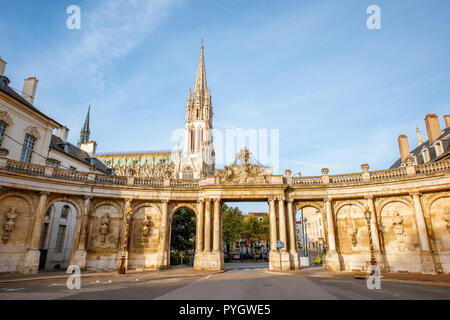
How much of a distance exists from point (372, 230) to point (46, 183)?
27.7m

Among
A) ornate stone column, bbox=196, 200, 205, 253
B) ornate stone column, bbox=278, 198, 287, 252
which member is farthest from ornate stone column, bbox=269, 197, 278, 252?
ornate stone column, bbox=196, 200, 205, 253

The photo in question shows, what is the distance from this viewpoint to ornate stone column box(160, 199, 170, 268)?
24.7 m

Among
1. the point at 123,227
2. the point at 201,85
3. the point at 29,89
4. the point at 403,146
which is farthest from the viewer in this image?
the point at 201,85

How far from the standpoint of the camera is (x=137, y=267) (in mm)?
24609

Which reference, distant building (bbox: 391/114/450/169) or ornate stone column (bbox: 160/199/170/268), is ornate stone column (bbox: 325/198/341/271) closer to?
distant building (bbox: 391/114/450/169)

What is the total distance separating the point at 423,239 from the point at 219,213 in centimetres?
1638

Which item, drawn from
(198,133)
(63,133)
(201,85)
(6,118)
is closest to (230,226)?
(63,133)

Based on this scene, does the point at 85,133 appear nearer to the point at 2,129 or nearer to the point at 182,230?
the point at 182,230

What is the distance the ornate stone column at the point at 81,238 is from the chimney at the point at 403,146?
1412 inches

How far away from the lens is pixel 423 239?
20516 millimetres

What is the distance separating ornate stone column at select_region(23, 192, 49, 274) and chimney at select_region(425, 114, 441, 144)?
3949 cm

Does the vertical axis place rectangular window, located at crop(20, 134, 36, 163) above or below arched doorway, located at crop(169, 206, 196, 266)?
above
